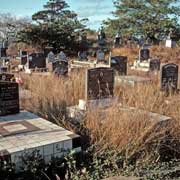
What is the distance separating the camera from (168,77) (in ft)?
29.7

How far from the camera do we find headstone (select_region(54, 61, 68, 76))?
10.8 m

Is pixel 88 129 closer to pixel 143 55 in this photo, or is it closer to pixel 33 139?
pixel 33 139

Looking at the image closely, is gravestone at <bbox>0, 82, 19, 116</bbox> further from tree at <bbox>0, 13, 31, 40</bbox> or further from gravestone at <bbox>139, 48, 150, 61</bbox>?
tree at <bbox>0, 13, 31, 40</bbox>

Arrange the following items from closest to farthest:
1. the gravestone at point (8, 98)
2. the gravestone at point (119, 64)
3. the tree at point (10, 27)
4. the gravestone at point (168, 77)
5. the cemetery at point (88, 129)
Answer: the cemetery at point (88, 129), the gravestone at point (8, 98), the gravestone at point (168, 77), the gravestone at point (119, 64), the tree at point (10, 27)

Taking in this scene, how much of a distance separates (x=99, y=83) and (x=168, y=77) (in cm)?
255

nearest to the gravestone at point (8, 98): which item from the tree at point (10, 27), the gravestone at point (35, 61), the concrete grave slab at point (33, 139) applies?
the concrete grave slab at point (33, 139)

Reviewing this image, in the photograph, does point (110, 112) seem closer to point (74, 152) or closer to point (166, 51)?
point (74, 152)

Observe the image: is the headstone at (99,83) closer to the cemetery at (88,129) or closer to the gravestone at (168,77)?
the cemetery at (88,129)

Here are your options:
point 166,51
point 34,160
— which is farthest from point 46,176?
point 166,51

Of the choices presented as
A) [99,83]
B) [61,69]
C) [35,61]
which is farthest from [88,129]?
[35,61]

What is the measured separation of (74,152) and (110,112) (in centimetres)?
112

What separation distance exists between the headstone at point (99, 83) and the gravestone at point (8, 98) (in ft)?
5.13

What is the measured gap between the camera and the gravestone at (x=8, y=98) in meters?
5.91

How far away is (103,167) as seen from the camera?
442 cm
